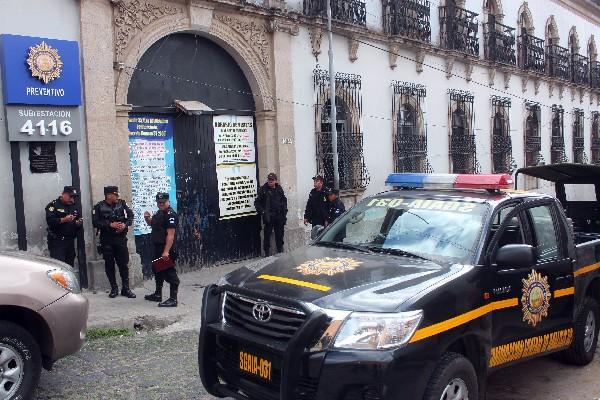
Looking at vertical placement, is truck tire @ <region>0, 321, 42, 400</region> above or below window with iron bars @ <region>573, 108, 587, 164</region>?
below

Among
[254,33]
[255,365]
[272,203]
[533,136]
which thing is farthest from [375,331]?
[533,136]

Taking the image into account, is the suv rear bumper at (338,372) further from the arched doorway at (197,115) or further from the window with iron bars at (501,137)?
the window with iron bars at (501,137)

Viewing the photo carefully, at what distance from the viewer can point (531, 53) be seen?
2144 centimetres

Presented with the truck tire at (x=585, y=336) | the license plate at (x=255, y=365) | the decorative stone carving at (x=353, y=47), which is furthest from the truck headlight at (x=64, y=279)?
the decorative stone carving at (x=353, y=47)

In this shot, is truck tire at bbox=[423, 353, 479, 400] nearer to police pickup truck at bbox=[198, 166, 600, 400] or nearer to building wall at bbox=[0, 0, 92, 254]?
police pickup truck at bbox=[198, 166, 600, 400]

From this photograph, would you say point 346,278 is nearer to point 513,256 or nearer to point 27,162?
point 513,256

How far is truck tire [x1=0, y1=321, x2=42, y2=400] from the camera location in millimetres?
4242

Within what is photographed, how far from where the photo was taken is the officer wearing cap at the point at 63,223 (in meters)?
7.93

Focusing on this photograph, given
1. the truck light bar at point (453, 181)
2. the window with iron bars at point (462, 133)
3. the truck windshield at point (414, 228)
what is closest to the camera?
the truck windshield at point (414, 228)

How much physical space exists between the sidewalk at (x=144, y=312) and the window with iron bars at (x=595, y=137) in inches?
933

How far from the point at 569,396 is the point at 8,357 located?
4416 millimetres

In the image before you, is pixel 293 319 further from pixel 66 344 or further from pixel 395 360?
pixel 66 344

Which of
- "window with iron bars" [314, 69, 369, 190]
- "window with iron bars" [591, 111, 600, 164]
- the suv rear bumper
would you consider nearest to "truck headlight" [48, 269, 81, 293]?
the suv rear bumper

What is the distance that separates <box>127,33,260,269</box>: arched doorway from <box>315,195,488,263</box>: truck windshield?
17.8ft
